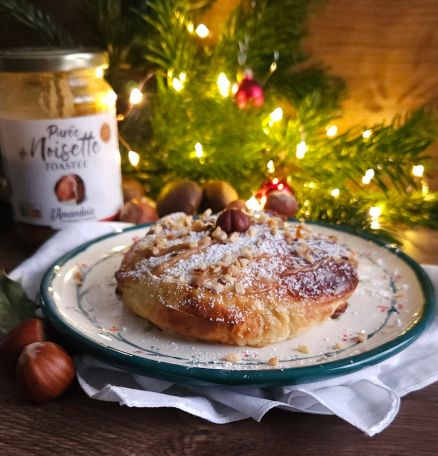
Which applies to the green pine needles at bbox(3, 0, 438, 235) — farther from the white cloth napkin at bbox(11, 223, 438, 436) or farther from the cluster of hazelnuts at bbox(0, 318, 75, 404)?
the cluster of hazelnuts at bbox(0, 318, 75, 404)

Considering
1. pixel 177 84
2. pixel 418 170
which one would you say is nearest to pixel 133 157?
pixel 177 84

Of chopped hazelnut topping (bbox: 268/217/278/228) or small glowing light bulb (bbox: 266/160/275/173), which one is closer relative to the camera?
chopped hazelnut topping (bbox: 268/217/278/228)

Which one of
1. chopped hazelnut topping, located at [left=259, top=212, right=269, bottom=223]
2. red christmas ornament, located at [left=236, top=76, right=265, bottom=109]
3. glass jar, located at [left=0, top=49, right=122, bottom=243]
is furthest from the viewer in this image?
red christmas ornament, located at [left=236, top=76, right=265, bottom=109]

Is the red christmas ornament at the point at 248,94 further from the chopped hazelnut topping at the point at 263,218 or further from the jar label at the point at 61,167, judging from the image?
the chopped hazelnut topping at the point at 263,218

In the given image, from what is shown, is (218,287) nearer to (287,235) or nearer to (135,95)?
(287,235)

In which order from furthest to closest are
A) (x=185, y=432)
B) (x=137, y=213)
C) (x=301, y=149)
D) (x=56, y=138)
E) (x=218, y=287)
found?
(x=301, y=149) → (x=137, y=213) → (x=56, y=138) → (x=218, y=287) → (x=185, y=432)

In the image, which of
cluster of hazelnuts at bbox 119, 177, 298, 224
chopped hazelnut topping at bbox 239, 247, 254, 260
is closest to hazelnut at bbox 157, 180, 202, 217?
cluster of hazelnuts at bbox 119, 177, 298, 224

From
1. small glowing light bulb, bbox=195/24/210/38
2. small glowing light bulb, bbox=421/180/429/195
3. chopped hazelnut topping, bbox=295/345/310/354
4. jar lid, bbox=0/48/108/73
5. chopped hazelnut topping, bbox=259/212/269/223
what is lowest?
small glowing light bulb, bbox=421/180/429/195

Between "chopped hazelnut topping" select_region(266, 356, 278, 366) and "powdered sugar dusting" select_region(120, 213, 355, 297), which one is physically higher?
"powdered sugar dusting" select_region(120, 213, 355, 297)
